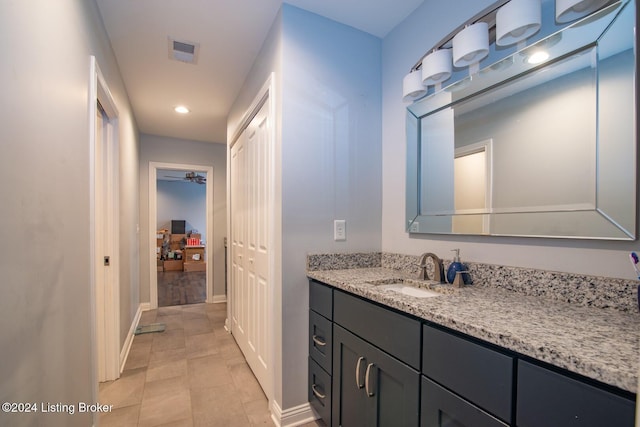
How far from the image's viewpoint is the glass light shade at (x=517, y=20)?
1055 mm

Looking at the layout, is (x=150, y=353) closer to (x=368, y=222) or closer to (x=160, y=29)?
(x=368, y=222)

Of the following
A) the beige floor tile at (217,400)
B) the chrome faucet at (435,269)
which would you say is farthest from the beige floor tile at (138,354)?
the chrome faucet at (435,269)

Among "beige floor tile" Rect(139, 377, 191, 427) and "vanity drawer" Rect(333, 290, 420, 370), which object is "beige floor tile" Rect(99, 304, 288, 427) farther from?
"vanity drawer" Rect(333, 290, 420, 370)

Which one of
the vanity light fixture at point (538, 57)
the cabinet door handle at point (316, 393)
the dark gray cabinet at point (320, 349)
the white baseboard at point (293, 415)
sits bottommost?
the white baseboard at point (293, 415)

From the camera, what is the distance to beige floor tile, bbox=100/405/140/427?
1.70 meters

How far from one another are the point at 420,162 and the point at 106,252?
2.37 metres

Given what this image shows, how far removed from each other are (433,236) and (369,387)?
83 cm

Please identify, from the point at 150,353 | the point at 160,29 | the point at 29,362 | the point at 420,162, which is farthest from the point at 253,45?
the point at 150,353

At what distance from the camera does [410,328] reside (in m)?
1.00

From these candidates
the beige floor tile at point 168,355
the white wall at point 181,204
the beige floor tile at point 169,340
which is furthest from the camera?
the white wall at point 181,204

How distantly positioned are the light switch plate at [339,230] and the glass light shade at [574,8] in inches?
50.8

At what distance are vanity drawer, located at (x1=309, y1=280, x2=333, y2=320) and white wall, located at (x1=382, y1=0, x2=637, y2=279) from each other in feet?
1.85

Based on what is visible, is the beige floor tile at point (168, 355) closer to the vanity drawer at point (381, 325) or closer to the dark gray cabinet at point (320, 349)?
the dark gray cabinet at point (320, 349)

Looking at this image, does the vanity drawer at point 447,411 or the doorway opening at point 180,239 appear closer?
the vanity drawer at point 447,411
